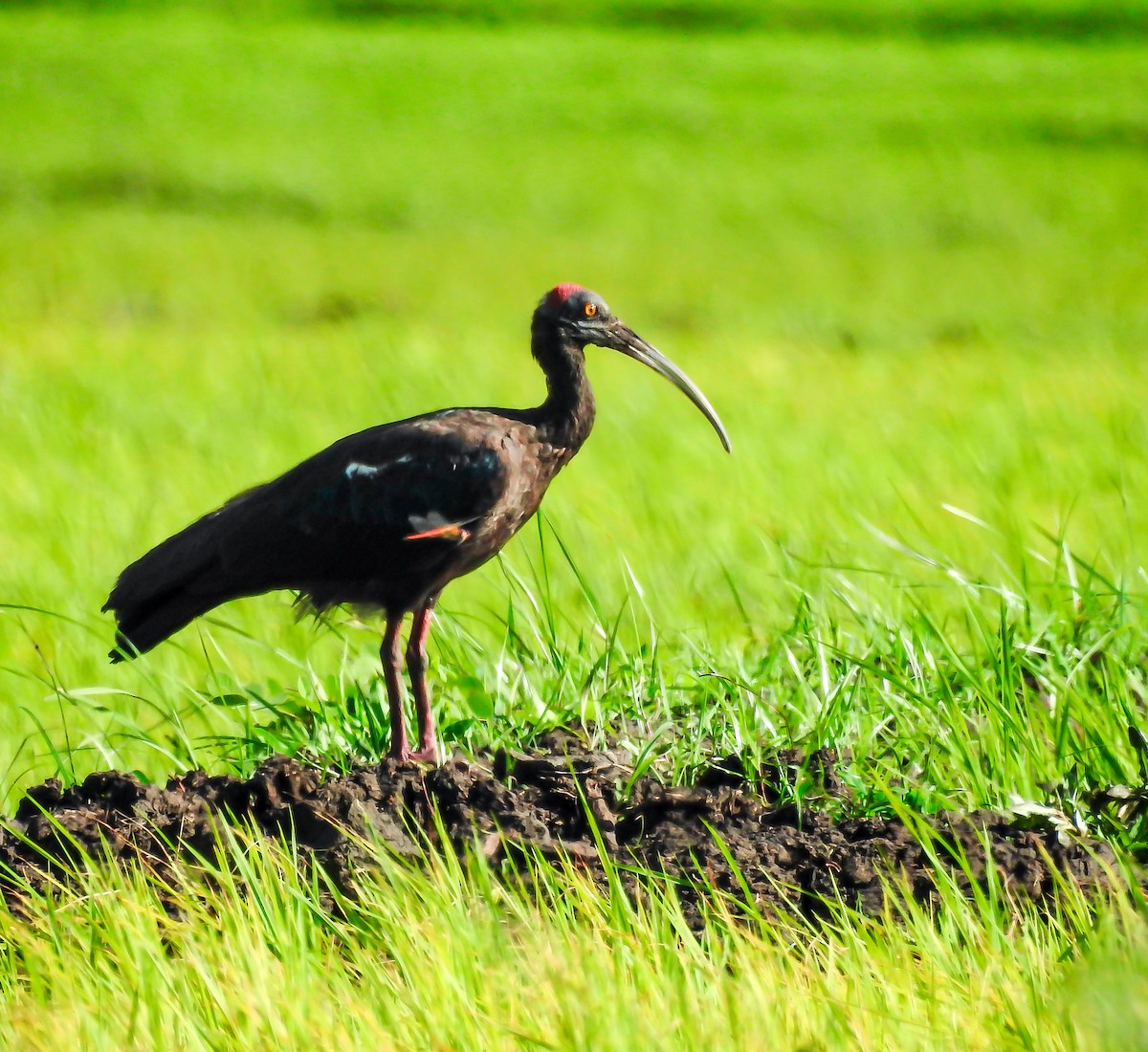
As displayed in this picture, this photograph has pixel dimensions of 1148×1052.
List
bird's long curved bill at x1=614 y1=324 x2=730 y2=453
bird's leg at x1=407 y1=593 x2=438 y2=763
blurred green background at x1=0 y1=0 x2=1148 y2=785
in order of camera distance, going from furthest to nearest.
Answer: blurred green background at x1=0 y1=0 x2=1148 y2=785 → bird's long curved bill at x1=614 y1=324 x2=730 y2=453 → bird's leg at x1=407 y1=593 x2=438 y2=763

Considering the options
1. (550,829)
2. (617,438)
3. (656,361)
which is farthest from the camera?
(617,438)

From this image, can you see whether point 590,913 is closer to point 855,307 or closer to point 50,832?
point 50,832

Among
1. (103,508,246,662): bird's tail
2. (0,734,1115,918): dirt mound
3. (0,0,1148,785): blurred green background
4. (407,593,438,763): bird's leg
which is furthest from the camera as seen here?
(0,0,1148,785): blurred green background

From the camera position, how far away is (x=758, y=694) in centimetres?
327

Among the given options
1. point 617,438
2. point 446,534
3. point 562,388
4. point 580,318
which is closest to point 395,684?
point 446,534

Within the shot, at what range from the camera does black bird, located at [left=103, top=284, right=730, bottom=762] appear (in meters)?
3.37

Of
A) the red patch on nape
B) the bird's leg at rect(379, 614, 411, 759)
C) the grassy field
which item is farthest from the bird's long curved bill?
the bird's leg at rect(379, 614, 411, 759)

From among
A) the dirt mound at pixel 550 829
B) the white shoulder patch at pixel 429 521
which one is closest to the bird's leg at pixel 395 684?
the dirt mound at pixel 550 829

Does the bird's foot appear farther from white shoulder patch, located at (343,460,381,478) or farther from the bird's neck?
the bird's neck

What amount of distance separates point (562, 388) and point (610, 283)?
8.33 meters

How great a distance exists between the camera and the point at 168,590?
11.3 ft

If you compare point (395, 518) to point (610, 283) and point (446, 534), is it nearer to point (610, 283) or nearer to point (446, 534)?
point (446, 534)

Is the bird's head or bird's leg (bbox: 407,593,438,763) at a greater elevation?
the bird's head

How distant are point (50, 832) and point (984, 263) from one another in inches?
418
